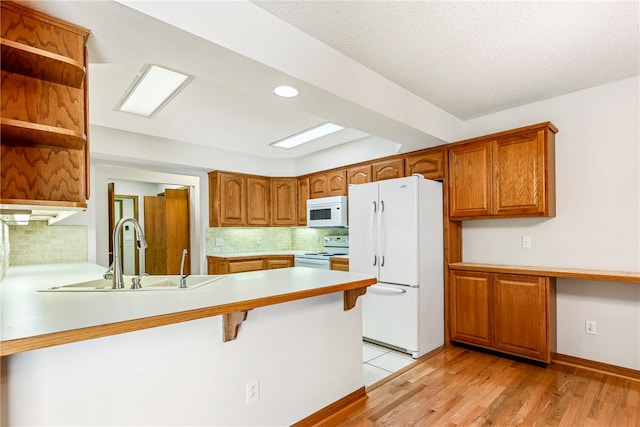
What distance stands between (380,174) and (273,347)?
2656 mm

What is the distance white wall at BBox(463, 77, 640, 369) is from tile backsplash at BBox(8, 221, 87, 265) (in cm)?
480

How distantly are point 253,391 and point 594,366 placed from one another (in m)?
2.90

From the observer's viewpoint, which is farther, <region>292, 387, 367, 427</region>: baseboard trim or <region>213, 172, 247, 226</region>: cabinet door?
<region>213, 172, 247, 226</region>: cabinet door

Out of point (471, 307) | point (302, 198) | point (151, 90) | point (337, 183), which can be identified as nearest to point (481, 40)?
point (471, 307)

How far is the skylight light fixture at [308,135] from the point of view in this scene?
3.67 meters

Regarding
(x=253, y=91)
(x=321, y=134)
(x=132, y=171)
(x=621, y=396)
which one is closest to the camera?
(x=253, y=91)

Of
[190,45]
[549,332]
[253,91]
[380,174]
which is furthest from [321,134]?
[549,332]

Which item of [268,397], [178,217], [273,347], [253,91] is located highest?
[253,91]

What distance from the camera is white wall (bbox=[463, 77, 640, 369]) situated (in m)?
2.65

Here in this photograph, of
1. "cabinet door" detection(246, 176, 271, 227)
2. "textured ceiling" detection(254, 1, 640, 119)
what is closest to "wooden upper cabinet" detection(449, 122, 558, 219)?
"textured ceiling" detection(254, 1, 640, 119)

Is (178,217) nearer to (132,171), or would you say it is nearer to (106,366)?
(132,171)

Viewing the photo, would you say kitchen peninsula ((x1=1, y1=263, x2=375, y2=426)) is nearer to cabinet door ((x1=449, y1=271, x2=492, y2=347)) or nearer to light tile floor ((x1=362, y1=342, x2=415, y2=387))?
light tile floor ((x1=362, y1=342, x2=415, y2=387))

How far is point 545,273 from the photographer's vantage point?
2744 millimetres

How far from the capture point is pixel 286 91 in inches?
84.3
